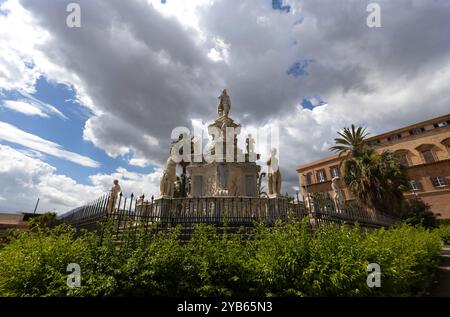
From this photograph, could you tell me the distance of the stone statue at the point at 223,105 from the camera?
16391 millimetres

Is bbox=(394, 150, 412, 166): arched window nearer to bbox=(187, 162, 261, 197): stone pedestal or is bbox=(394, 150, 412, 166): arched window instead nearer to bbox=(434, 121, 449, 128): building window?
bbox=(434, 121, 449, 128): building window

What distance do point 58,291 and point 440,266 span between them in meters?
13.5

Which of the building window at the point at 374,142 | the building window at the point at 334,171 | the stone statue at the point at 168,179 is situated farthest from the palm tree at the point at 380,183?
the building window at the point at 334,171

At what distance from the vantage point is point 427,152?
32188 mm

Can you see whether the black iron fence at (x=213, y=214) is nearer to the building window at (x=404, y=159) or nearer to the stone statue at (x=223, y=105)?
the stone statue at (x=223, y=105)

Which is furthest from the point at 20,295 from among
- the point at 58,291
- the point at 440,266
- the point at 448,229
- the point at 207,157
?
the point at 448,229

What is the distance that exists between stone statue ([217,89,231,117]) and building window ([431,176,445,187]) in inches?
1338

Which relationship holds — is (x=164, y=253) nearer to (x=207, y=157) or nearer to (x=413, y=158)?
(x=207, y=157)

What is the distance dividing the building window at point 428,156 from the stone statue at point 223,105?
34099mm

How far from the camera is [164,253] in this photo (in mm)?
3539

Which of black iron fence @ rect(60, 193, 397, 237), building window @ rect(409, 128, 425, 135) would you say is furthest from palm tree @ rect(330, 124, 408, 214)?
building window @ rect(409, 128, 425, 135)

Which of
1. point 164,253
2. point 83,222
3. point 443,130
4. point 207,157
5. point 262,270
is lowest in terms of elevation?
point 262,270

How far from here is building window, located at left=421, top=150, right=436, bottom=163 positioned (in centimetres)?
3135

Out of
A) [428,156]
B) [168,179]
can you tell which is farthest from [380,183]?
[428,156]
